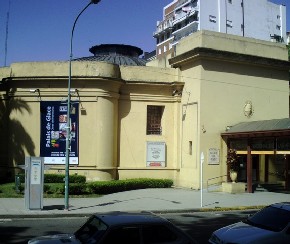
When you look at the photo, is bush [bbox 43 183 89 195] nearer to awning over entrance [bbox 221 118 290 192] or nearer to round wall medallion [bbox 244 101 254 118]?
awning over entrance [bbox 221 118 290 192]

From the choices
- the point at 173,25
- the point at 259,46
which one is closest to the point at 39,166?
the point at 259,46

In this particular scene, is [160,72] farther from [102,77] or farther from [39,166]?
[39,166]

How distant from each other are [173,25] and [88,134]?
6717cm

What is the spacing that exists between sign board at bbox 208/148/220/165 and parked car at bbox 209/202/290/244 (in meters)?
15.9

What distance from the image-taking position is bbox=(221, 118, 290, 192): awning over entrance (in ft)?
75.4

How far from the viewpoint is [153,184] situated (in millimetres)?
27250

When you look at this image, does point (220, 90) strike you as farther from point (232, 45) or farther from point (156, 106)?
point (156, 106)

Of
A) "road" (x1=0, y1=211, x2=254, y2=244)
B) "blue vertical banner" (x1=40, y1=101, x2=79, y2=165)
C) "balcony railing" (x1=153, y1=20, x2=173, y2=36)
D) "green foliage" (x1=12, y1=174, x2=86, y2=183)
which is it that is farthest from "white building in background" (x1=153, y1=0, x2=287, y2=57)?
"road" (x1=0, y1=211, x2=254, y2=244)

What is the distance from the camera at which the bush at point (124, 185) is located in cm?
2378

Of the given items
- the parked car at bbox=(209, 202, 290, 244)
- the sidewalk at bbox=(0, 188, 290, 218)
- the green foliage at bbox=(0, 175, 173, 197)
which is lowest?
the sidewalk at bbox=(0, 188, 290, 218)

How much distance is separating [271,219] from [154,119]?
20.0 meters

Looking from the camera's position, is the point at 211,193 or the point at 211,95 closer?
the point at 211,193

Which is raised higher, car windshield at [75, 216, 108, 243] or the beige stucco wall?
the beige stucco wall

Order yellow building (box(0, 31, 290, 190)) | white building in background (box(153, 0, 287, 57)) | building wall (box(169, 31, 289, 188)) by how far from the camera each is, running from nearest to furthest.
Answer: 1. building wall (box(169, 31, 289, 188))
2. yellow building (box(0, 31, 290, 190))
3. white building in background (box(153, 0, 287, 57))
